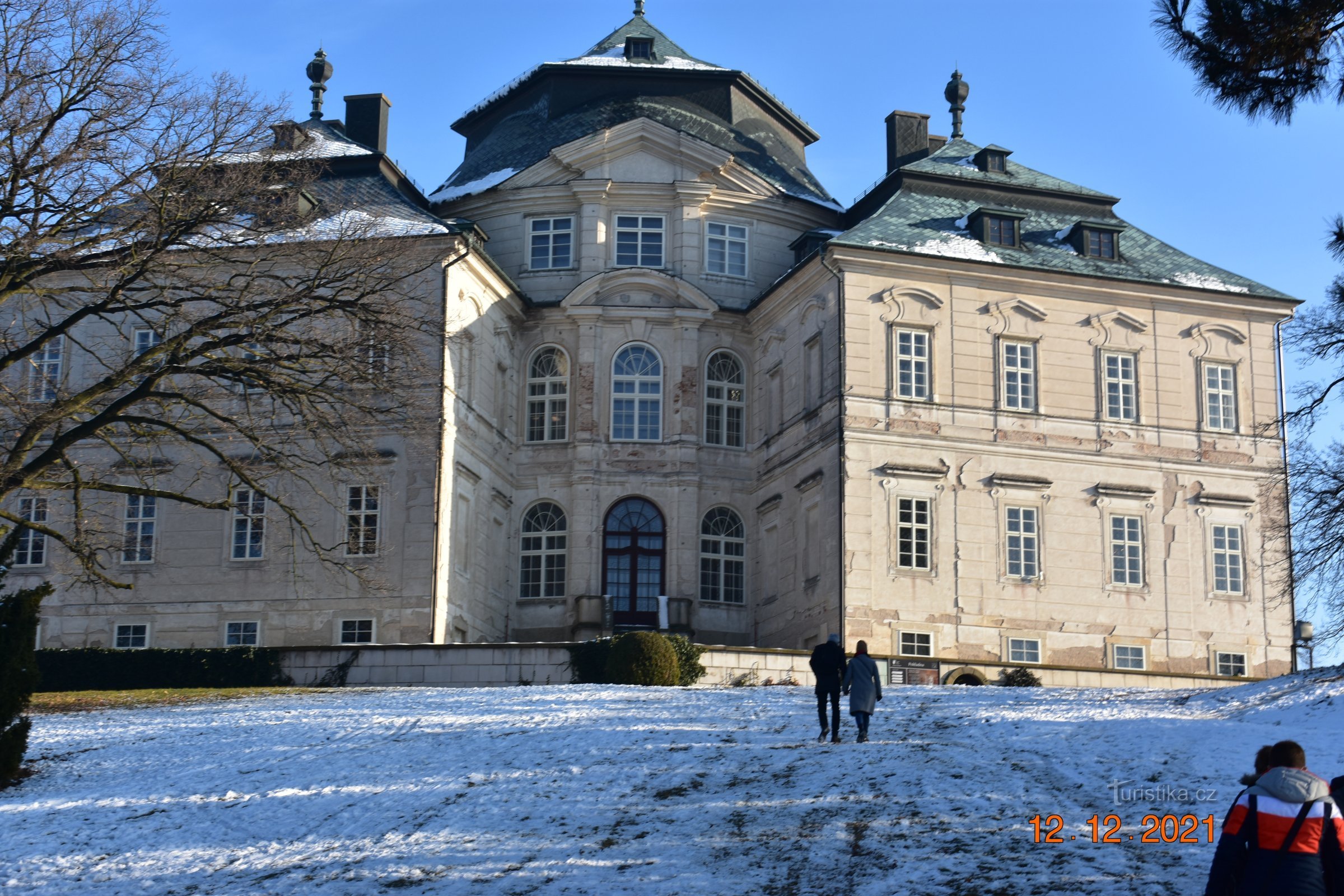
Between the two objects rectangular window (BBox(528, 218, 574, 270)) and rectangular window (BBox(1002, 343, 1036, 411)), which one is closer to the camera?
rectangular window (BBox(1002, 343, 1036, 411))

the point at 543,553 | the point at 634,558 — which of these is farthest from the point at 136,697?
the point at 634,558

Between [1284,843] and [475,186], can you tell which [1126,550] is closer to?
[475,186]

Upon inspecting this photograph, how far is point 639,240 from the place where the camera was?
143 feet

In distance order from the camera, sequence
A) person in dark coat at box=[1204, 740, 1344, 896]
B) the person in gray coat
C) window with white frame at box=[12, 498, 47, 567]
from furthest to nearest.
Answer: window with white frame at box=[12, 498, 47, 567], the person in gray coat, person in dark coat at box=[1204, 740, 1344, 896]

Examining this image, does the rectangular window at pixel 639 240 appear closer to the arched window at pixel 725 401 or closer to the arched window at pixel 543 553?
the arched window at pixel 725 401

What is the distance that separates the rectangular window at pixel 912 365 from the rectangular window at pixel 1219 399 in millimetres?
6942

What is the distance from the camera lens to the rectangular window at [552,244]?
43719mm

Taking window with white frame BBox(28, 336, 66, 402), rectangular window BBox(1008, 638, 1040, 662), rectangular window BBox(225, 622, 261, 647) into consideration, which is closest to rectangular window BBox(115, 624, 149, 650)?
rectangular window BBox(225, 622, 261, 647)

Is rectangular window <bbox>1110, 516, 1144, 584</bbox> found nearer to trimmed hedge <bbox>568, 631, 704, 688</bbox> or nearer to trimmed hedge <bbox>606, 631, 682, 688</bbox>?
trimmed hedge <bbox>568, 631, 704, 688</bbox>

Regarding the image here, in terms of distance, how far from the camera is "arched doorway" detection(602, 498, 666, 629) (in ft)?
137

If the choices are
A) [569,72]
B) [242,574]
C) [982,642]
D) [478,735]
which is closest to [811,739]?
[478,735]

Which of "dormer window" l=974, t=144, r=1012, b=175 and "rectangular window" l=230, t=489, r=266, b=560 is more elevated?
"dormer window" l=974, t=144, r=1012, b=175

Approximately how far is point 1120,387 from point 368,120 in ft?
67.0

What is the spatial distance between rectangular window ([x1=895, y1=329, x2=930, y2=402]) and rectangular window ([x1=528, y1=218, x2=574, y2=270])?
9.33 metres
